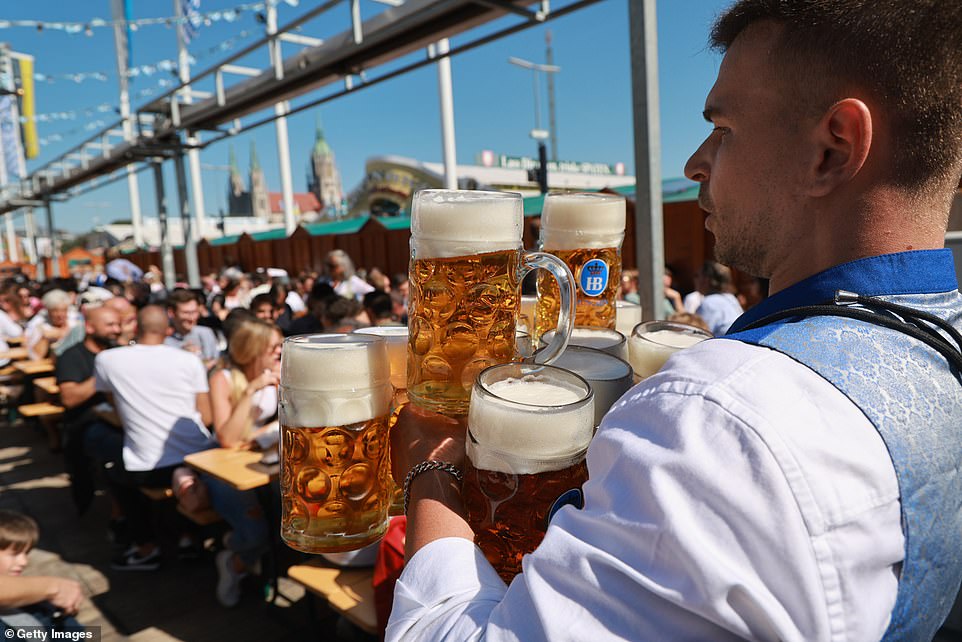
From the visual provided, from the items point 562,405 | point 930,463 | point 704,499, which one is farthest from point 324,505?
point 930,463

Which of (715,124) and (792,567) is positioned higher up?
(715,124)

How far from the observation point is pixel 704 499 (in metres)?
0.51

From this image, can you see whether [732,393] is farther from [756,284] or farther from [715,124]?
[756,284]

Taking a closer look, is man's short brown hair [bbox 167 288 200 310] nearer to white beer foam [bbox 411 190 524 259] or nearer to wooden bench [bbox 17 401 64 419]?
wooden bench [bbox 17 401 64 419]

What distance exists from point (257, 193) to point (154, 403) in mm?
81743

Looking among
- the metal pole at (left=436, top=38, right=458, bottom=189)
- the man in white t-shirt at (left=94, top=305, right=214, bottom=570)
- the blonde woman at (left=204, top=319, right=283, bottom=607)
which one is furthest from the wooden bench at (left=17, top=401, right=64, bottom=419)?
the metal pole at (left=436, top=38, right=458, bottom=189)

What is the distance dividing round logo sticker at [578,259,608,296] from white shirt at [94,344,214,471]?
10.0 ft

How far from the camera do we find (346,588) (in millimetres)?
2270

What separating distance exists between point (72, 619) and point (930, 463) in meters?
2.89

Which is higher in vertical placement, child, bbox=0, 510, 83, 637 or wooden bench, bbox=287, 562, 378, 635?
child, bbox=0, 510, 83, 637

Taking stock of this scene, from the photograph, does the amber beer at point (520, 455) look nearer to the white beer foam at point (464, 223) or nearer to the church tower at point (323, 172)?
the white beer foam at point (464, 223)

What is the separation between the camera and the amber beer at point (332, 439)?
0.85m

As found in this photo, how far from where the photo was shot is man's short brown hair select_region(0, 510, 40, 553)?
2234 millimetres

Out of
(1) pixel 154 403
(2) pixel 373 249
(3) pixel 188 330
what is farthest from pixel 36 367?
(2) pixel 373 249
